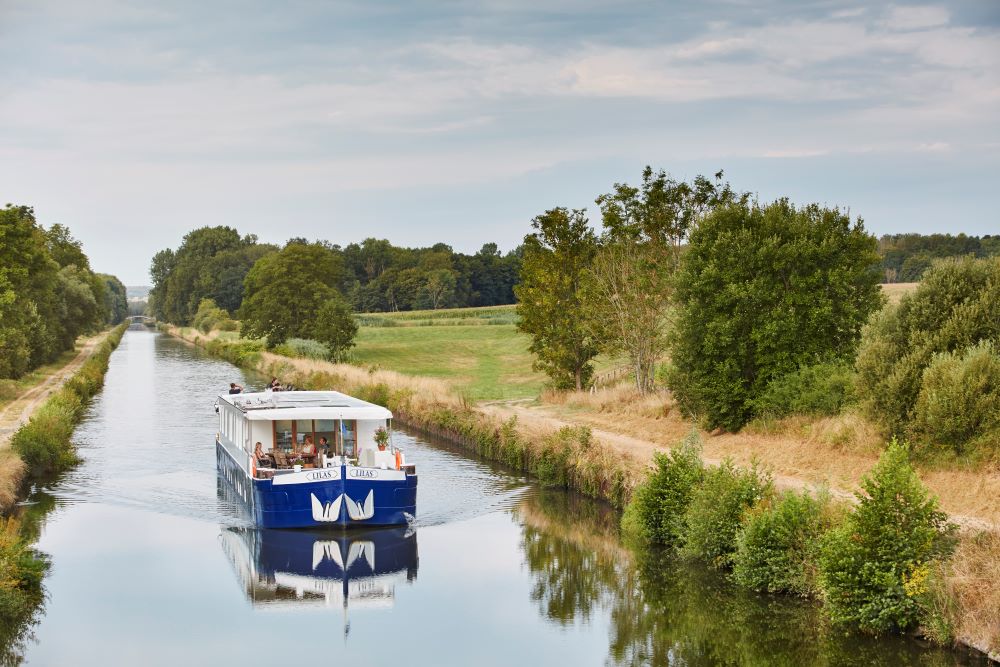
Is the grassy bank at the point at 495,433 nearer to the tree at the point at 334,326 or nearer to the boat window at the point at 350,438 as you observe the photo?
the boat window at the point at 350,438

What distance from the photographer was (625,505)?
27.1 m

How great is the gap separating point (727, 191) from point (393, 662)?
1025 inches

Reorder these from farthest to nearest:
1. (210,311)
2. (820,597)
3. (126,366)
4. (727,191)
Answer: (210,311), (126,366), (727,191), (820,597)

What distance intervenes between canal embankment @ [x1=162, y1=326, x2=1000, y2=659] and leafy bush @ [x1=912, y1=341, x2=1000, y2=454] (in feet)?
7.84

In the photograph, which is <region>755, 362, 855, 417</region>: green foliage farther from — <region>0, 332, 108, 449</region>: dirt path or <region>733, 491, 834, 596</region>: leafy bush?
<region>0, 332, 108, 449</region>: dirt path

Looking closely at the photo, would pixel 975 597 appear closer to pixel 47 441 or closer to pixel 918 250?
pixel 47 441

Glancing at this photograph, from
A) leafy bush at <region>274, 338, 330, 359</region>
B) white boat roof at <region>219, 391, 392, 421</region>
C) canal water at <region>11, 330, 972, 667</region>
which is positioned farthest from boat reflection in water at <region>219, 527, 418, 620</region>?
leafy bush at <region>274, 338, 330, 359</region>

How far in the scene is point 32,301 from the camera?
59.8 meters

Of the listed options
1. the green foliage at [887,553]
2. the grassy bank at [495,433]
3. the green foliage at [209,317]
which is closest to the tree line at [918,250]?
the grassy bank at [495,433]

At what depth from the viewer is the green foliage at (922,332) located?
23688 mm

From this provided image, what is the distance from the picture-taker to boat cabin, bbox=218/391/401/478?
27797 millimetres

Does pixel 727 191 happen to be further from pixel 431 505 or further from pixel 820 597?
pixel 820 597

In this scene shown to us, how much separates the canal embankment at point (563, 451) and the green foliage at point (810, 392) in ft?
9.29

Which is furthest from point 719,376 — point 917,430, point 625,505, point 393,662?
point 393,662
